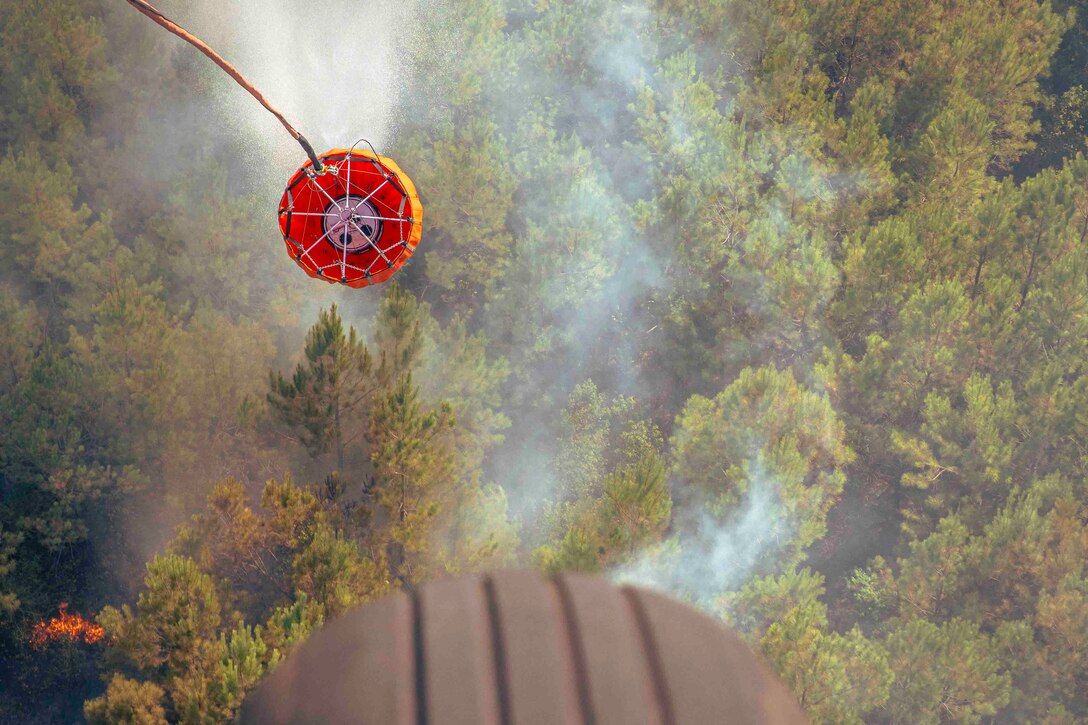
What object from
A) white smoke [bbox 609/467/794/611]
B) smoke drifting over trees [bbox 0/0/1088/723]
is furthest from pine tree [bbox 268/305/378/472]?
white smoke [bbox 609/467/794/611]

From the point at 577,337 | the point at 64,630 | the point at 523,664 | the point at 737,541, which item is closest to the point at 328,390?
the point at 737,541

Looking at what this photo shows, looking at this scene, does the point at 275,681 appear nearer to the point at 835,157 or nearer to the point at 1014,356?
the point at 1014,356

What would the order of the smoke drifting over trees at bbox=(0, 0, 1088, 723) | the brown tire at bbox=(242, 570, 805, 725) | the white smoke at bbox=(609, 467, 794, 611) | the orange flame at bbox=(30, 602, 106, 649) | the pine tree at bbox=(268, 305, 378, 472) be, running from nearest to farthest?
the brown tire at bbox=(242, 570, 805, 725)
the pine tree at bbox=(268, 305, 378, 472)
the smoke drifting over trees at bbox=(0, 0, 1088, 723)
the white smoke at bbox=(609, 467, 794, 611)
the orange flame at bbox=(30, 602, 106, 649)

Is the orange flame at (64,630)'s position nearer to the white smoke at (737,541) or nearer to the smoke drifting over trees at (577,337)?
the smoke drifting over trees at (577,337)

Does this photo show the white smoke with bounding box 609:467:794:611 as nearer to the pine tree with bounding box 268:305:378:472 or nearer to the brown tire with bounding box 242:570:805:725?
the pine tree with bounding box 268:305:378:472

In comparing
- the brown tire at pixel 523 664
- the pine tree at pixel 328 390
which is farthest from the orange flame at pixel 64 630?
the brown tire at pixel 523 664

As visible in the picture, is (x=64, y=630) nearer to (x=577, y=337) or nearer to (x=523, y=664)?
(x=577, y=337)
